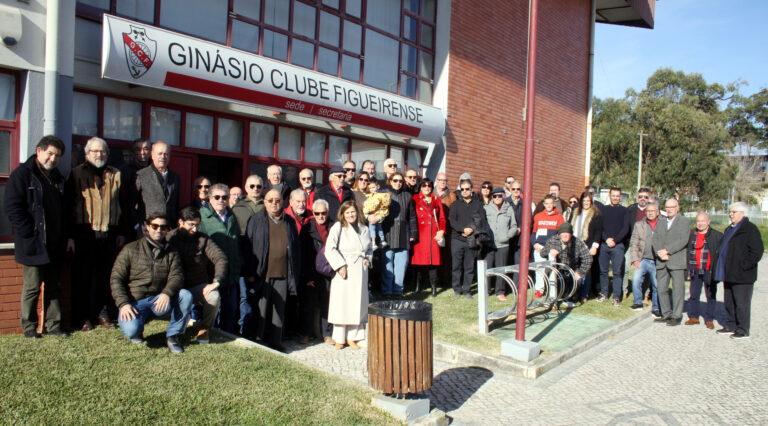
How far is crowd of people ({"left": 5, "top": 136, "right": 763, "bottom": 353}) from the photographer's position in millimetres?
5301

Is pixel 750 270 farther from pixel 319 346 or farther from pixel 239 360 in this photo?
pixel 239 360

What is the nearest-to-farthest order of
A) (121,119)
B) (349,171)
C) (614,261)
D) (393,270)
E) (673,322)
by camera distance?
(121,119), (673,322), (349,171), (393,270), (614,261)

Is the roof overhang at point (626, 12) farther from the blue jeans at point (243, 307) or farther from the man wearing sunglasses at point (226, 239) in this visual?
the blue jeans at point (243, 307)

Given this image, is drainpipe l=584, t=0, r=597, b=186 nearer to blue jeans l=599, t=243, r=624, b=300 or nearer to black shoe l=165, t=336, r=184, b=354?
blue jeans l=599, t=243, r=624, b=300

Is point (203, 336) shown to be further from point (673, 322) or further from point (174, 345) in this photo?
point (673, 322)

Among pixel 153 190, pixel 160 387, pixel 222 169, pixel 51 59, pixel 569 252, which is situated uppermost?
pixel 51 59

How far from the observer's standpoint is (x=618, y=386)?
5680mm

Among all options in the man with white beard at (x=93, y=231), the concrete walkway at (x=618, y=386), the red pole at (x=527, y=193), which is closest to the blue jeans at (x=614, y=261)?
the concrete walkway at (x=618, y=386)

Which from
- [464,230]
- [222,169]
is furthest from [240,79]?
[464,230]

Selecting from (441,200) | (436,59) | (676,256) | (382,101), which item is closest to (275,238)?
(441,200)

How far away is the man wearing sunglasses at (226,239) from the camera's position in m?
6.04

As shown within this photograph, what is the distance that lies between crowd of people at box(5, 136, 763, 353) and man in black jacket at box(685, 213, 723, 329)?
23 mm

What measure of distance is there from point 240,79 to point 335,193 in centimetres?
233

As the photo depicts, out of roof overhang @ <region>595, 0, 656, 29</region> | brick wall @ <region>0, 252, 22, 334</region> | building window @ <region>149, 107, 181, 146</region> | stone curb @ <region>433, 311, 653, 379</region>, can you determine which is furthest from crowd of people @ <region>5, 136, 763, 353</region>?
roof overhang @ <region>595, 0, 656, 29</region>
